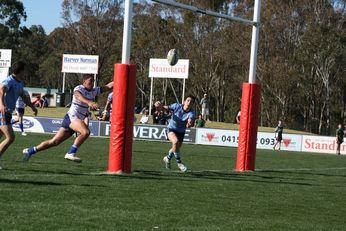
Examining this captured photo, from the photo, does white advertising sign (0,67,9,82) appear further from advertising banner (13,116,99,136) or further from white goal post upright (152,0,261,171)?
white goal post upright (152,0,261,171)

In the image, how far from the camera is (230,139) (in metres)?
37.2

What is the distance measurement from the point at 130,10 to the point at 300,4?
46886 mm

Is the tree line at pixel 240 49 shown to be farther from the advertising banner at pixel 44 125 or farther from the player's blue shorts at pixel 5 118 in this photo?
the player's blue shorts at pixel 5 118

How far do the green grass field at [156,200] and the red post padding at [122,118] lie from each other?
1.22 feet

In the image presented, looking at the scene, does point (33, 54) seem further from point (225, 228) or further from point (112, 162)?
point (225, 228)

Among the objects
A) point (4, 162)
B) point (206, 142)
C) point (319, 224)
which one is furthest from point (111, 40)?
point (319, 224)

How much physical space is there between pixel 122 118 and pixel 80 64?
43607 mm

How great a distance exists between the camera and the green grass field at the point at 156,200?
7.73 m

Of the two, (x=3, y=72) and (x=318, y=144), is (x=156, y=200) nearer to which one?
(x=318, y=144)

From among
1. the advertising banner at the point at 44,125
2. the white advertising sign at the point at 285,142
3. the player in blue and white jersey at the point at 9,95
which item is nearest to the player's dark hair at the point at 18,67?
the player in blue and white jersey at the point at 9,95

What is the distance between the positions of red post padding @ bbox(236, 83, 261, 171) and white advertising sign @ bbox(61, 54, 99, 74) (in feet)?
131

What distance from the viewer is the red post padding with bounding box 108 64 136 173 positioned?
1336 cm

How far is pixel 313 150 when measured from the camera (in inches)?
1473

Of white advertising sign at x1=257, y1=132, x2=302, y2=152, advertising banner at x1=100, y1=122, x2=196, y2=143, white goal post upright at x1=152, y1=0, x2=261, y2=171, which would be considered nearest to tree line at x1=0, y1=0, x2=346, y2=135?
white advertising sign at x1=257, y1=132, x2=302, y2=152
